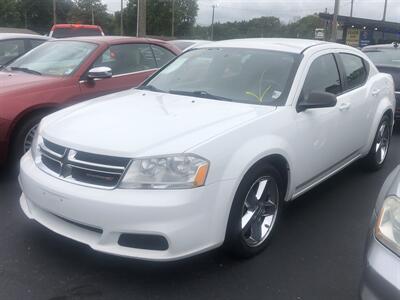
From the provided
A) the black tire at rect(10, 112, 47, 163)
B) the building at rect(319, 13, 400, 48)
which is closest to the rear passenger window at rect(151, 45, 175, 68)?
the black tire at rect(10, 112, 47, 163)

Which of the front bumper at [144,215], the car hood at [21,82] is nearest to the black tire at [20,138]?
the car hood at [21,82]

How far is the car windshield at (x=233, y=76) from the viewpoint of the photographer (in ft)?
13.3

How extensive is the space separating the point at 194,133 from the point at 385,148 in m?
3.80

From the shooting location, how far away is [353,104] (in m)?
4.84

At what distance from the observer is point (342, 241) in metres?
3.93

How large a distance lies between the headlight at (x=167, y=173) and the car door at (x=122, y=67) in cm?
296

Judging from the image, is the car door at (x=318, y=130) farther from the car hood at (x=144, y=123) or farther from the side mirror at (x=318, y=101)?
the car hood at (x=144, y=123)

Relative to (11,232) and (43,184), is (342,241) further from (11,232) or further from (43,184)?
(11,232)

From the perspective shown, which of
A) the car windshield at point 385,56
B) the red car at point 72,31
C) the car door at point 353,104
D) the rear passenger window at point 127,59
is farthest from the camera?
the red car at point 72,31

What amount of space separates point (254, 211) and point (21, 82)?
324 centimetres

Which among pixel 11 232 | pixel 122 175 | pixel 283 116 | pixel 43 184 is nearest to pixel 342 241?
pixel 283 116

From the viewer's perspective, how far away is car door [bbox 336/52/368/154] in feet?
15.4

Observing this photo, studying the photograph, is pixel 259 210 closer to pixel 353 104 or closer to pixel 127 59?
pixel 353 104

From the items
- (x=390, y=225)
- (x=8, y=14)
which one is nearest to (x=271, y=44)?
(x=390, y=225)
